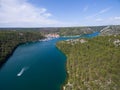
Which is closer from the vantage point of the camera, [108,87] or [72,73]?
[108,87]

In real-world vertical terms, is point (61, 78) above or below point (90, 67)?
below

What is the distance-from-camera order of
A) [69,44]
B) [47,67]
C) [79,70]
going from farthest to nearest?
[69,44] < [47,67] < [79,70]

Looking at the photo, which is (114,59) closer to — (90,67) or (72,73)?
(90,67)

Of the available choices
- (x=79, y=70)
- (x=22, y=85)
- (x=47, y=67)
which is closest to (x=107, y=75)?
(x=79, y=70)

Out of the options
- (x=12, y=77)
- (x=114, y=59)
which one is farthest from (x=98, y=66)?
(x=12, y=77)

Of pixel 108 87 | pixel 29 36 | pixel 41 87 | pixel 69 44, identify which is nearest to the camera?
pixel 108 87

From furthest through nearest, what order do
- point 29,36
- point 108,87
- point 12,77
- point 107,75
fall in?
point 29,36 → point 12,77 → point 107,75 → point 108,87

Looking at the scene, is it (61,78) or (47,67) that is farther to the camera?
(47,67)

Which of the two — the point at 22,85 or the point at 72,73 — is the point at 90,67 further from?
the point at 22,85

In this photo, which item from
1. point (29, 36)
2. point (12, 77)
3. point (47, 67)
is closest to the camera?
point (12, 77)
